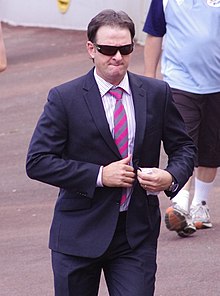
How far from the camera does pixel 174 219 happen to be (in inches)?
288

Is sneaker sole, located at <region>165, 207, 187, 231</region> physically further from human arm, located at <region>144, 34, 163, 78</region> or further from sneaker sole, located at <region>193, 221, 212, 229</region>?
human arm, located at <region>144, 34, 163, 78</region>

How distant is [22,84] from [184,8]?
8.38 metres

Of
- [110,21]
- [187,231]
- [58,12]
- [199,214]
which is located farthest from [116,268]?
[58,12]

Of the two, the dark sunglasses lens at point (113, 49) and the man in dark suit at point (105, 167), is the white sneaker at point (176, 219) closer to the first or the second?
the man in dark suit at point (105, 167)

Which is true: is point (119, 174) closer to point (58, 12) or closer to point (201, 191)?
point (201, 191)

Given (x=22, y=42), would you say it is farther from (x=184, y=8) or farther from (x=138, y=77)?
(x=138, y=77)

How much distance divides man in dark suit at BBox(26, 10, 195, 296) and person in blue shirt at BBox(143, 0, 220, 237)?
96.9 inches

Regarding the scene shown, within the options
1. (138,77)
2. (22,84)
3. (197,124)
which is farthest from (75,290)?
(22,84)

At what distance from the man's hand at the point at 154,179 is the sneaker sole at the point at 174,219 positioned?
9.01ft

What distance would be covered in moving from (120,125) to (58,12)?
16872mm

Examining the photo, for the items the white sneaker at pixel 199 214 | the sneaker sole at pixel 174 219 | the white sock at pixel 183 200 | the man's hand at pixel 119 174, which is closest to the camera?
the man's hand at pixel 119 174

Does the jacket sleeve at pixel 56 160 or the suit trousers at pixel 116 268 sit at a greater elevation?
the jacket sleeve at pixel 56 160

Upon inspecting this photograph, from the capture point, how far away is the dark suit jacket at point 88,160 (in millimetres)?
4539

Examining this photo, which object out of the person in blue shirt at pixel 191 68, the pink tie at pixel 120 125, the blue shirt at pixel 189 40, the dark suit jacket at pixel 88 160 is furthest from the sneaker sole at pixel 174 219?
the pink tie at pixel 120 125
